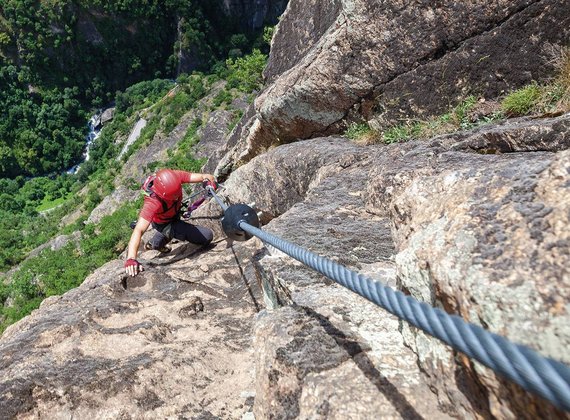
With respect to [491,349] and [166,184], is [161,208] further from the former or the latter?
[491,349]

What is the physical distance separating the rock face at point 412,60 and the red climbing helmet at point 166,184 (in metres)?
2.64

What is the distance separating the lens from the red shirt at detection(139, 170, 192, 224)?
215 inches

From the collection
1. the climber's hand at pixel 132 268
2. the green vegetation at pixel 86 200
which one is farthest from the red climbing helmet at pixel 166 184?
the green vegetation at pixel 86 200

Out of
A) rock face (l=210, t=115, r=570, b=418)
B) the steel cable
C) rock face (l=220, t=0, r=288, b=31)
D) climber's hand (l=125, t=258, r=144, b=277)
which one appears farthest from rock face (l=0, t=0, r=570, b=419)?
rock face (l=220, t=0, r=288, b=31)

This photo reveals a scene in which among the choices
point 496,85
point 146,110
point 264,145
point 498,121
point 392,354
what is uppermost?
point 146,110

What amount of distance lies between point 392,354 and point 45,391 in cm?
252

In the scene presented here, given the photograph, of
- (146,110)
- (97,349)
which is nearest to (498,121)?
(97,349)

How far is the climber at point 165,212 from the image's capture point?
538cm

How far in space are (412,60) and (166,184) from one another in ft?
12.6

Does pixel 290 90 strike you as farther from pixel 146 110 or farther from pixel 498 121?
pixel 146 110

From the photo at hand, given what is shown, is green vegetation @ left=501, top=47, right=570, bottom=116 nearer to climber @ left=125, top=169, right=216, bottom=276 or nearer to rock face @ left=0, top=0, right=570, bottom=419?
rock face @ left=0, top=0, right=570, bottom=419

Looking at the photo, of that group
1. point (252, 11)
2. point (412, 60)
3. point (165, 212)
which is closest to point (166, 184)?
point (165, 212)

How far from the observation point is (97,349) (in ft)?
11.6

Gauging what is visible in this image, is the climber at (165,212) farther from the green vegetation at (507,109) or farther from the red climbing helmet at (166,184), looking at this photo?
the green vegetation at (507,109)
